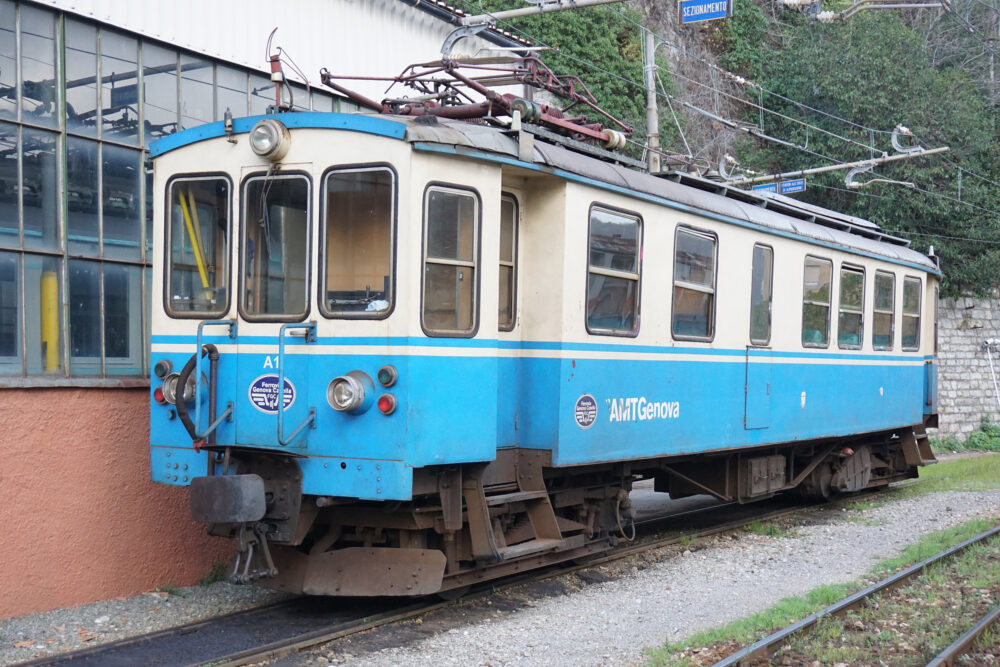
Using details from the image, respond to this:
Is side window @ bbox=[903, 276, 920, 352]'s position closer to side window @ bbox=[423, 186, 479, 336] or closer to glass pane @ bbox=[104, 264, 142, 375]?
side window @ bbox=[423, 186, 479, 336]

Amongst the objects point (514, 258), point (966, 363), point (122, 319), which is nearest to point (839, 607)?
point (514, 258)

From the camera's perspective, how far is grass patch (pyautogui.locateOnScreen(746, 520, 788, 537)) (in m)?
10.7

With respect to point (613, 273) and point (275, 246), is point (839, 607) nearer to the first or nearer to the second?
point (613, 273)

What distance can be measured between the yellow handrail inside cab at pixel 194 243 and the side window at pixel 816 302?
6253 mm

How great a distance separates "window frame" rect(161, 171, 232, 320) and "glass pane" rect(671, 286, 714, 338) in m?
3.61

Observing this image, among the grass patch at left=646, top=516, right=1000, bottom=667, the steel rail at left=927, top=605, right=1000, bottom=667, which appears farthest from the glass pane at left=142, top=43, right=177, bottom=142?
the steel rail at left=927, top=605, right=1000, bottom=667

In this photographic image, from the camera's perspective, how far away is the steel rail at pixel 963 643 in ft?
19.6

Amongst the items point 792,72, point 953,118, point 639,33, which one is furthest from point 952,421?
point 639,33

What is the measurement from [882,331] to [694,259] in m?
4.69

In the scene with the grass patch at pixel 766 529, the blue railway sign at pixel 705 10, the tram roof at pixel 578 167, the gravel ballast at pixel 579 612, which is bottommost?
the grass patch at pixel 766 529

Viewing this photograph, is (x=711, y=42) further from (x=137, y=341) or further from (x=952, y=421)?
(x=137, y=341)

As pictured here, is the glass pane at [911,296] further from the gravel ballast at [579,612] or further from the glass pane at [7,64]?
the glass pane at [7,64]

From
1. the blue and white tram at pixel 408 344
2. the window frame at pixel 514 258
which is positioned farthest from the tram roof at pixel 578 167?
the window frame at pixel 514 258

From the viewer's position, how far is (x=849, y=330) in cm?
1147
